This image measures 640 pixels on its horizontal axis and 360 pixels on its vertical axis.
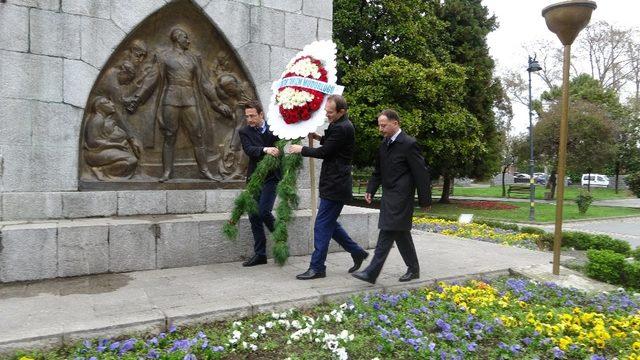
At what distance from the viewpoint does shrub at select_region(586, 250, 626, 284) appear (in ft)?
20.9

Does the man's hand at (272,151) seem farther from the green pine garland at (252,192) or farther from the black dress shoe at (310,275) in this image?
the black dress shoe at (310,275)

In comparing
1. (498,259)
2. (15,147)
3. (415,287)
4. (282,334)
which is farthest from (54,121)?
(498,259)

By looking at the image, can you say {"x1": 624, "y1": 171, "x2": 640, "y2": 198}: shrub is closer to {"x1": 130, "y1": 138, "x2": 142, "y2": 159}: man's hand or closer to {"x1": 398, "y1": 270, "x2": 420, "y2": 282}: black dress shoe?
{"x1": 398, "y1": 270, "x2": 420, "y2": 282}: black dress shoe

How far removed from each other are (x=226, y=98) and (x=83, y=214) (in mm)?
2523

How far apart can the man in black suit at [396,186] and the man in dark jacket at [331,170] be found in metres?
0.41

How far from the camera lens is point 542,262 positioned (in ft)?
23.3

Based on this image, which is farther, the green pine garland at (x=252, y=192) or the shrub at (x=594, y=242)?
the shrub at (x=594, y=242)

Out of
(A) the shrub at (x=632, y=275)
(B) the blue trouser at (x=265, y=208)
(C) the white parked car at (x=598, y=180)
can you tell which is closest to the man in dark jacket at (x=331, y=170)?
(B) the blue trouser at (x=265, y=208)

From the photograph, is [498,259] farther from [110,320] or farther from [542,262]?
[110,320]

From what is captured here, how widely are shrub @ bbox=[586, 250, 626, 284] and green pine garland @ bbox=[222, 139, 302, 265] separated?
4.11m

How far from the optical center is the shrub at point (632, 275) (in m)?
6.29

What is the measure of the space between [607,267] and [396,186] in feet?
10.9

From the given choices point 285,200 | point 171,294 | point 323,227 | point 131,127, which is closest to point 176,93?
point 131,127

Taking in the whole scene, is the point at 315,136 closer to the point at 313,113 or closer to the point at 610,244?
the point at 313,113
